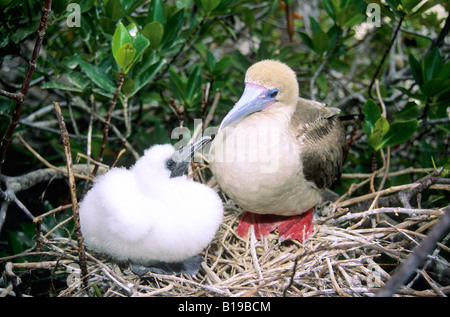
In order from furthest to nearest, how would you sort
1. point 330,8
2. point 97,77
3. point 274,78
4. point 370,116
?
point 330,8 → point 370,116 → point 97,77 → point 274,78

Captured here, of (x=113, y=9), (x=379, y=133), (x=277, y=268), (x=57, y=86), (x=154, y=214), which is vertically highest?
(x=113, y=9)

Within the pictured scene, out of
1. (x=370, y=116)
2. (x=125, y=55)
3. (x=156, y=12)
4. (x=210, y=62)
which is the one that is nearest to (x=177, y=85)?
(x=210, y=62)

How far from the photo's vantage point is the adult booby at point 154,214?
5.38ft

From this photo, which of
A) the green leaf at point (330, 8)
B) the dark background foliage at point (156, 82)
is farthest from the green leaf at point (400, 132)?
the green leaf at point (330, 8)

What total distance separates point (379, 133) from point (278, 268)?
3.54ft

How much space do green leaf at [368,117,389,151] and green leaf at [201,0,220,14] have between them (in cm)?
127

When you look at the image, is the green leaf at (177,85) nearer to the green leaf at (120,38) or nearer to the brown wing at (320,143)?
the green leaf at (120,38)

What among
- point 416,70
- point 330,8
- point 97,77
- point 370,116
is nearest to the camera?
point 97,77

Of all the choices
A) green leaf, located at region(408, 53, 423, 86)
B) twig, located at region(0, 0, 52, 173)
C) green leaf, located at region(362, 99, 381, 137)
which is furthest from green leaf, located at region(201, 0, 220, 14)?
green leaf, located at region(408, 53, 423, 86)

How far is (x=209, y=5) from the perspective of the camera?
229 cm

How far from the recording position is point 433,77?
2.29 metres

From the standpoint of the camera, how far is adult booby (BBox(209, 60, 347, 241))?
1.82 meters
